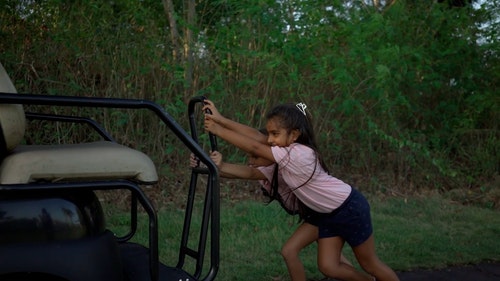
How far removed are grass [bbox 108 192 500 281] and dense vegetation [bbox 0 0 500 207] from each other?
110 cm

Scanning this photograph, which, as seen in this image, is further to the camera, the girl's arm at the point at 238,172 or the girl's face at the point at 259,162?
the girl's face at the point at 259,162

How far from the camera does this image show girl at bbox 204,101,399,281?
339 cm

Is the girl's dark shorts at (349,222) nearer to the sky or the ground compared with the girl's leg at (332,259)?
nearer to the sky

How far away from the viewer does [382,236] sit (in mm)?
6012

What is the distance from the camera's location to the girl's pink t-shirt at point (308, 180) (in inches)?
132

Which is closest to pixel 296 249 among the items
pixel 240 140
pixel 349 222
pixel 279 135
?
pixel 349 222

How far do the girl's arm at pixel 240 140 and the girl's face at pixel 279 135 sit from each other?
0.24 ft

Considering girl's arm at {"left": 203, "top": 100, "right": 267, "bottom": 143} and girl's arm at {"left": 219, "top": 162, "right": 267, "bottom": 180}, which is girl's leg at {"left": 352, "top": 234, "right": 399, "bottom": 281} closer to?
girl's arm at {"left": 219, "top": 162, "right": 267, "bottom": 180}

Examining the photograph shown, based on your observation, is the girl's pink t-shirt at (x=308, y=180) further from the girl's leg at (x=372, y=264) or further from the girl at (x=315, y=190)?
the girl's leg at (x=372, y=264)

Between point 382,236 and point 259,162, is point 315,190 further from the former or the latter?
point 382,236

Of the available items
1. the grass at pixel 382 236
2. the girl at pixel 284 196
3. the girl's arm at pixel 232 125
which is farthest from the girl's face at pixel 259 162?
the grass at pixel 382 236

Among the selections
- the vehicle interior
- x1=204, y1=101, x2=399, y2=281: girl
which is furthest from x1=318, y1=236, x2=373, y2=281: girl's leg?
the vehicle interior

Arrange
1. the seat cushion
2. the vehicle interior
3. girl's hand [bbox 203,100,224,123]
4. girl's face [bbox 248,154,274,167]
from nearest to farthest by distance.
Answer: the vehicle interior
the seat cushion
girl's hand [bbox 203,100,224,123]
girl's face [bbox 248,154,274,167]

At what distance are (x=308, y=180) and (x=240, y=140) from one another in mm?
438
